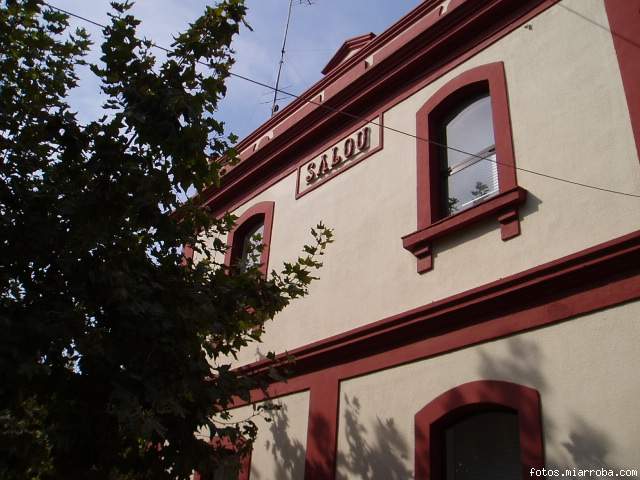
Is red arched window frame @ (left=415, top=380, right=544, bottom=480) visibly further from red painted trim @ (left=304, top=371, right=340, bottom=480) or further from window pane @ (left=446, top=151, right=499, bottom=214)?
window pane @ (left=446, top=151, right=499, bottom=214)

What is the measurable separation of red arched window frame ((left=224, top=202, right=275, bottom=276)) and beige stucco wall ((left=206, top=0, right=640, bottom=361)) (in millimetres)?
949

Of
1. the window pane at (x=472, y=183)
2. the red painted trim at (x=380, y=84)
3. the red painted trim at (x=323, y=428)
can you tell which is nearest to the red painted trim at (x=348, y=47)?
the red painted trim at (x=380, y=84)

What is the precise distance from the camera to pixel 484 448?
5.98 meters

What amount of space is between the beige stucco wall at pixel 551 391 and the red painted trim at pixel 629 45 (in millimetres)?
1656

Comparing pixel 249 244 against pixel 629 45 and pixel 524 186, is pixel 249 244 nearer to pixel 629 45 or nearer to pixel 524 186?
pixel 524 186

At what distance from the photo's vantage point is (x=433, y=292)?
6785 millimetres

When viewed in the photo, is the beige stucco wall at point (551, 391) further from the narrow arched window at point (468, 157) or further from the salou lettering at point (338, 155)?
the salou lettering at point (338, 155)

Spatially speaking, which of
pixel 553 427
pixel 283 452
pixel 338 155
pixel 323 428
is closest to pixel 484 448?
pixel 553 427

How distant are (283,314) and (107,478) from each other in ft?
14.1

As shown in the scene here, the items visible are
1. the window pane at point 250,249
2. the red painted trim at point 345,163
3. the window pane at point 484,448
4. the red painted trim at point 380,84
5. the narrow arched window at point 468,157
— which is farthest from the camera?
the window pane at point 250,249

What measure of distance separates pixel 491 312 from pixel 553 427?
3.99ft

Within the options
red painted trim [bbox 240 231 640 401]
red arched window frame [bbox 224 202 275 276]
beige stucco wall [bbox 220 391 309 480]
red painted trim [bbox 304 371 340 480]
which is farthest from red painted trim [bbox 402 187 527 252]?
red arched window frame [bbox 224 202 275 276]

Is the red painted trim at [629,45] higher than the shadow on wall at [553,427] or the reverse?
higher

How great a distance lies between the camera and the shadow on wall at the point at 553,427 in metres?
4.91
